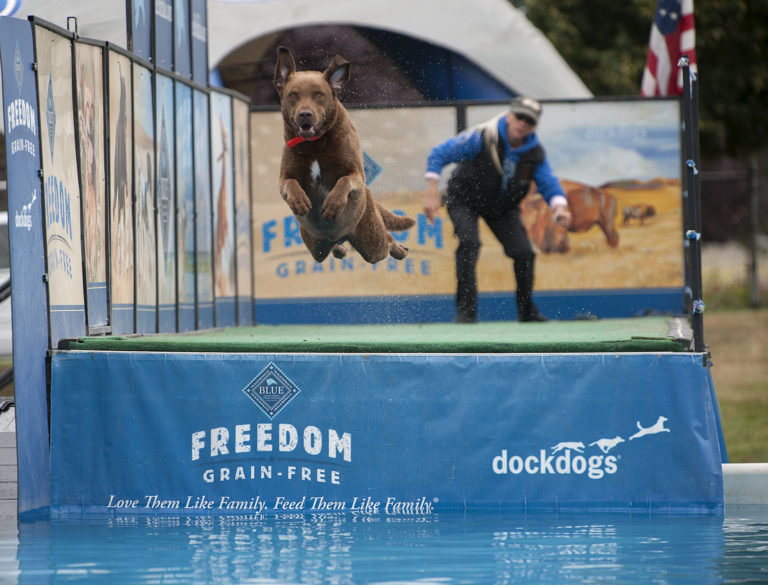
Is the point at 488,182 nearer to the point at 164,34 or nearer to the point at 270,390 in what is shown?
the point at 164,34

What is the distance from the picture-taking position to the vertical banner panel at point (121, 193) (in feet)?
26.7

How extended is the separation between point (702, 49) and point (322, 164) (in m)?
13.4

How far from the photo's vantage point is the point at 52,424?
6.88 m

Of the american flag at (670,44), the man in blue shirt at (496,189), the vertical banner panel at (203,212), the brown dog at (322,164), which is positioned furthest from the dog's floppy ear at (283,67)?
the american flag at (670,44)

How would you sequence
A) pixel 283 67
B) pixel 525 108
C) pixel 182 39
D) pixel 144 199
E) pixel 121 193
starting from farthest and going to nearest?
Answer: pixel 525 108 → pixel 182 39 → pixel 144 199 → pixel 121 193 → pixel 283 67

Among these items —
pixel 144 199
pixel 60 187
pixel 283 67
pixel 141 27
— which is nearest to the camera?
pixel 60 187

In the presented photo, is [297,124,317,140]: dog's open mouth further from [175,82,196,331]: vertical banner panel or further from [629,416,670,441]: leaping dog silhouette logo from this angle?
[629,416,670,441]: leaping dog silhouette logo

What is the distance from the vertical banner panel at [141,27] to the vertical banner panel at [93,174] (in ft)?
2.94

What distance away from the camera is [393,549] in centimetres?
573

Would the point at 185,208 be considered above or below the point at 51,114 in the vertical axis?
below

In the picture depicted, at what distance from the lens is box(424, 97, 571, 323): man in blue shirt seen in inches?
478

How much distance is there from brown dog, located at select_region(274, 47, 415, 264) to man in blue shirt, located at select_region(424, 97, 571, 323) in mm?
3499

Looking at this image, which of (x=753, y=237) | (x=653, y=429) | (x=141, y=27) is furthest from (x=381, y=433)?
(x=753, y=237)

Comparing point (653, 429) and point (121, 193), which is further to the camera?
point (121, 193)
